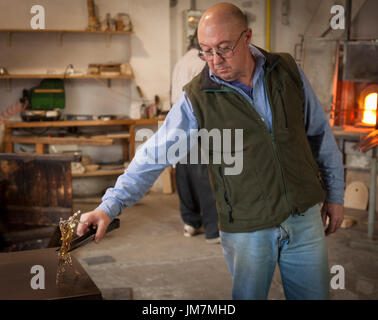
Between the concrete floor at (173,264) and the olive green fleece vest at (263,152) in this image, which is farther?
the concrete floor at (173,264)

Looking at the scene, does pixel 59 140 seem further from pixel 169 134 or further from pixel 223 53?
pixel 223 53

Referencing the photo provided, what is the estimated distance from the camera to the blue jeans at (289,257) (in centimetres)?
195

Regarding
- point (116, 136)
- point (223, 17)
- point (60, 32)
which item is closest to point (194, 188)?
point (116, 136)

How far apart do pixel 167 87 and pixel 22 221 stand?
311 centimetres

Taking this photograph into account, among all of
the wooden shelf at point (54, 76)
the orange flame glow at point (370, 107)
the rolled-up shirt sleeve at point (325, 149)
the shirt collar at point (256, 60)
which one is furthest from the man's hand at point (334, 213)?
the wooden shelf at point (54, 76)

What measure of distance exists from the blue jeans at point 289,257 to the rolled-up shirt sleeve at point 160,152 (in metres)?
0.42

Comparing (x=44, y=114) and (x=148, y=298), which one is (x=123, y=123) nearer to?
(x=44, y=114)

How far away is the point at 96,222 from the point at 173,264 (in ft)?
7.73

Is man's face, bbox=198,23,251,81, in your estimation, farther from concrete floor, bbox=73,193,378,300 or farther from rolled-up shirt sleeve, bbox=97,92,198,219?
concrete floor, bbox=73,193,378,300

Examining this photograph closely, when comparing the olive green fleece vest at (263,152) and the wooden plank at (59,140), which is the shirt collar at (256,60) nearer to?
the olive green fleece vest at (263,152)

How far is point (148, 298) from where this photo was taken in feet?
11.1

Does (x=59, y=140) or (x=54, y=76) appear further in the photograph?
(x=54, y=76)

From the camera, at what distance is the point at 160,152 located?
1.93 metres
